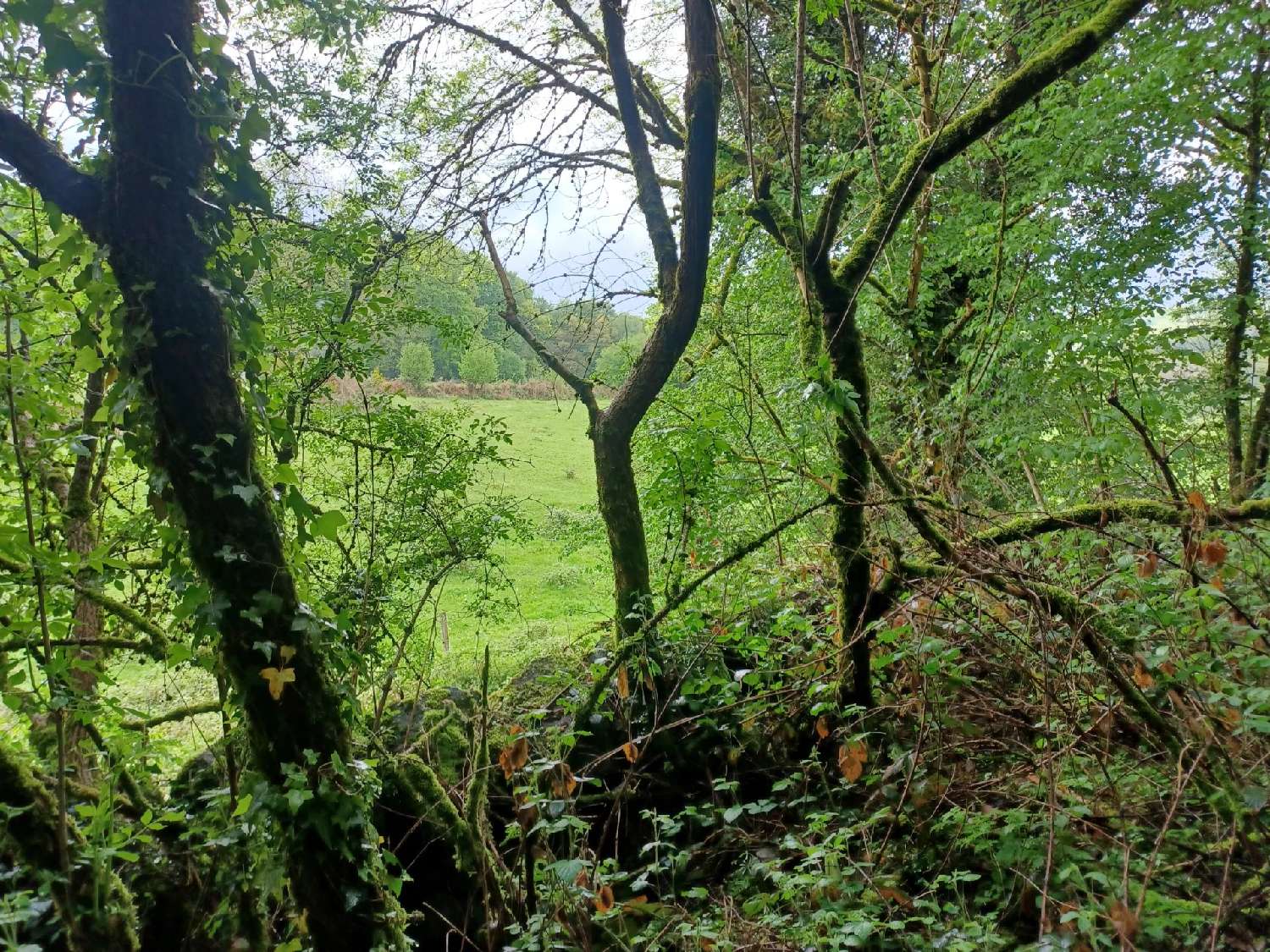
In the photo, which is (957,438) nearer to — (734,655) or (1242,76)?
(734,655)

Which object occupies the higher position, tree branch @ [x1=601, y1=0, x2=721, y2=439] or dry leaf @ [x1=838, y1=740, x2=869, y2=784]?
tree branch @ [x1=601, y1=0, x2=721, y2=439]

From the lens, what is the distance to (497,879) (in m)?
3.14

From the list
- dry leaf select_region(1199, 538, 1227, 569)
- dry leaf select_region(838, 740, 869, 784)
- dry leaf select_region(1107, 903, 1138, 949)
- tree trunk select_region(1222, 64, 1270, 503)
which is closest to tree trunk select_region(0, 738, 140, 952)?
dry leaf select_region(838, 740, 869, 784)

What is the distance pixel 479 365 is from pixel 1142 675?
762cm

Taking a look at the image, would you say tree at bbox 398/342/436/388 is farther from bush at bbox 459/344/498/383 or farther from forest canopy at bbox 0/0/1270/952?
forest canopy at bbox 0/0/1270/952

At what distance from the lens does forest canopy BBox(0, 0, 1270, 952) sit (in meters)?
2.35

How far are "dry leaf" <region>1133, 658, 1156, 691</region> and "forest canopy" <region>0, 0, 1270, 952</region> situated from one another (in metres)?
0.06

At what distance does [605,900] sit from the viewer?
241cm

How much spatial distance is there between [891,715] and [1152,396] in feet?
11.7

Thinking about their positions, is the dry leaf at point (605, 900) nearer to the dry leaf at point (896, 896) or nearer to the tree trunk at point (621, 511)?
the dry leaf at point (896, 896)

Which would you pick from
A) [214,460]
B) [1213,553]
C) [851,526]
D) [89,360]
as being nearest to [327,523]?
[214,460]

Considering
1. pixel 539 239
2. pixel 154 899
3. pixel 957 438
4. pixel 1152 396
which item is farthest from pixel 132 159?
pixel 1152 396

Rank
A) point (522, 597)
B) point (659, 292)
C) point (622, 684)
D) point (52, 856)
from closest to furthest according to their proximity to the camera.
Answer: point (52, 856), point (622, 684), point (659, 292), point (522, 597)

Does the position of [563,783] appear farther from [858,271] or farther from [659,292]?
[659,292]
